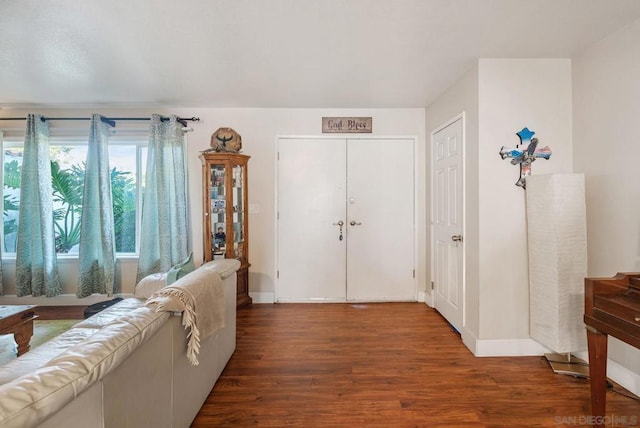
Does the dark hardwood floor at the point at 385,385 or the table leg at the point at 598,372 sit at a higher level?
the table leg at the point at 598,372

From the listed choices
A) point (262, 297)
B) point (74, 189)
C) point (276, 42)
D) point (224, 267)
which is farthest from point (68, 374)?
point (74, 189)

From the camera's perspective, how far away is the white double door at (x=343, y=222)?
3.51 m

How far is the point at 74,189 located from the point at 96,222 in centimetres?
69

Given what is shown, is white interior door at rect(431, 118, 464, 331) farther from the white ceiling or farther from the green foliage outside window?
the green foliage outside window

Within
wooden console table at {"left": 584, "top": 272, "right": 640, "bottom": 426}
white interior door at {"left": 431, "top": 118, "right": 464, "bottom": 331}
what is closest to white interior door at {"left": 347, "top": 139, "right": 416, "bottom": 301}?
white interior door at {"left": 431, "top": 118, "right": 464, "bottom": 331}

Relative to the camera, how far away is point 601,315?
4.87 feet

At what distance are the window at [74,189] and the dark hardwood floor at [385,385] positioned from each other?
2.17 metres

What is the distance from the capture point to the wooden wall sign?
3.48 m

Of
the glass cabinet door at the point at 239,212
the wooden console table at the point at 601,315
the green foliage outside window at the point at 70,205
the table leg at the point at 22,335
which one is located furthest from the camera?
the green foliage outside window at the point at 70,205

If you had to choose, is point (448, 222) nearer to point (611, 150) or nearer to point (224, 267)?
point (611, 150)

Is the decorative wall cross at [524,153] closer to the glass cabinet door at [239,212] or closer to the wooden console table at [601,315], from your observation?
the wooden console table at [601,315]

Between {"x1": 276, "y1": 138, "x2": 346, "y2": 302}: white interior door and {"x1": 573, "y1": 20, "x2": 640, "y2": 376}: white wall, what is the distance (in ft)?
7.29

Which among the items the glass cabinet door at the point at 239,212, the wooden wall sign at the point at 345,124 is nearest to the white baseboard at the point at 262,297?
the glass cabinet door at the point at 239,212

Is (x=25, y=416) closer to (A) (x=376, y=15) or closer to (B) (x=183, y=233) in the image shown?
(A) (x=376, y=15)
